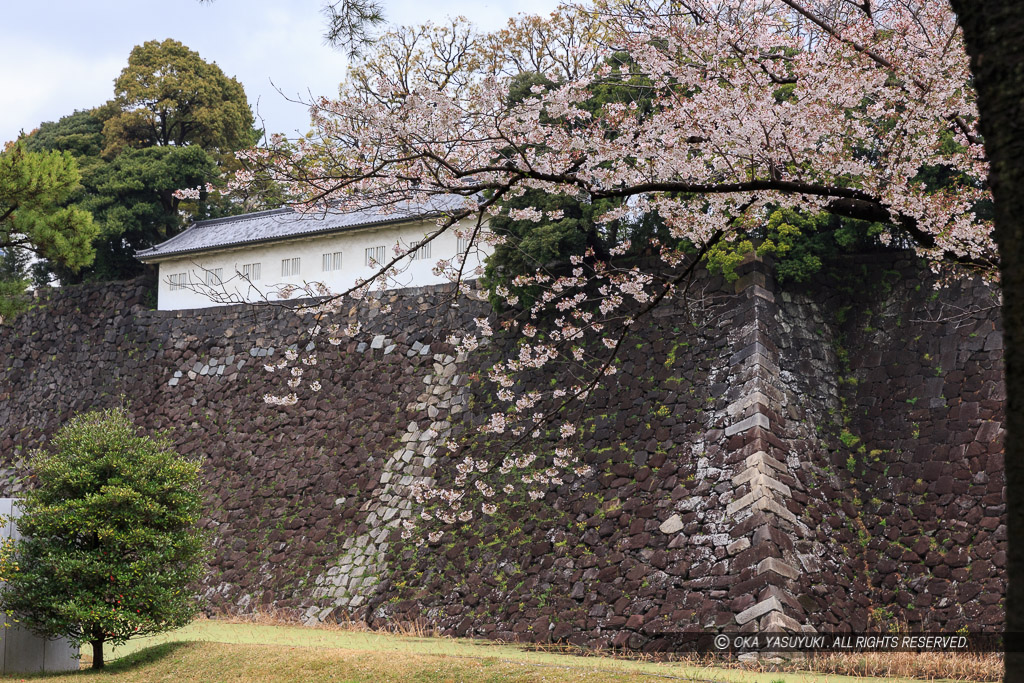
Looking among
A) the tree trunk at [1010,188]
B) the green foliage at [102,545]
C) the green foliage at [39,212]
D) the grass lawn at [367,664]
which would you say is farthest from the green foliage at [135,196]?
the tree trunk at [1010,188]

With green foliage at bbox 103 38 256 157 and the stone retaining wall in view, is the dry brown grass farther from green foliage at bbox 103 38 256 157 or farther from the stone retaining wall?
green foliage at bbox 103 38 256 157

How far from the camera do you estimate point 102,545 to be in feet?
35.8

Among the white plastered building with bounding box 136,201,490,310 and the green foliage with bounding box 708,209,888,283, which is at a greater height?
the white plastered building with bounding box 136,201,490,310

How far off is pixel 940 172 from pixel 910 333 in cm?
241

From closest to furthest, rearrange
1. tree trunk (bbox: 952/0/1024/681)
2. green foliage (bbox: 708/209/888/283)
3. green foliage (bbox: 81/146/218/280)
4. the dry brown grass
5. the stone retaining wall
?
tree trunk (bbox: 952/0/1024/681) → the dry brown grass → the stone retaining wall → green foliage (bbox: 708/209/888/283) → green foliage (bbox: 81/146/218/280)

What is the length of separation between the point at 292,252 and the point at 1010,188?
19.7m

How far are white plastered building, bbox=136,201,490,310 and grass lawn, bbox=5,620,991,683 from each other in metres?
8.10

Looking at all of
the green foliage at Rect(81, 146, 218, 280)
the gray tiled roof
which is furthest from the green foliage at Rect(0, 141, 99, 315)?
the green foliage at Rect(81, 146, 218, 280)

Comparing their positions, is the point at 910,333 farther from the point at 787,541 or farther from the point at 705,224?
the point at 705,224

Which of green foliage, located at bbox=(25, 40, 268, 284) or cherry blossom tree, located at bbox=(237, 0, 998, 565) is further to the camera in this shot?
green foliage, located at bbox=(25, 40, 268, 284)

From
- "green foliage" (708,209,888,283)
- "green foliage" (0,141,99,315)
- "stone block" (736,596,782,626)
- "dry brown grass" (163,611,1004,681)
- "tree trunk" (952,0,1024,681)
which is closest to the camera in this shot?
"tree trunk" (952,0,1024,681)

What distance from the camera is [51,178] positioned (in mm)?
17641

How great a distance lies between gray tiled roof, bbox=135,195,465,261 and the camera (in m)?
20.6

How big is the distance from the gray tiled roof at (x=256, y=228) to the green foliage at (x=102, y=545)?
974 centimetres
